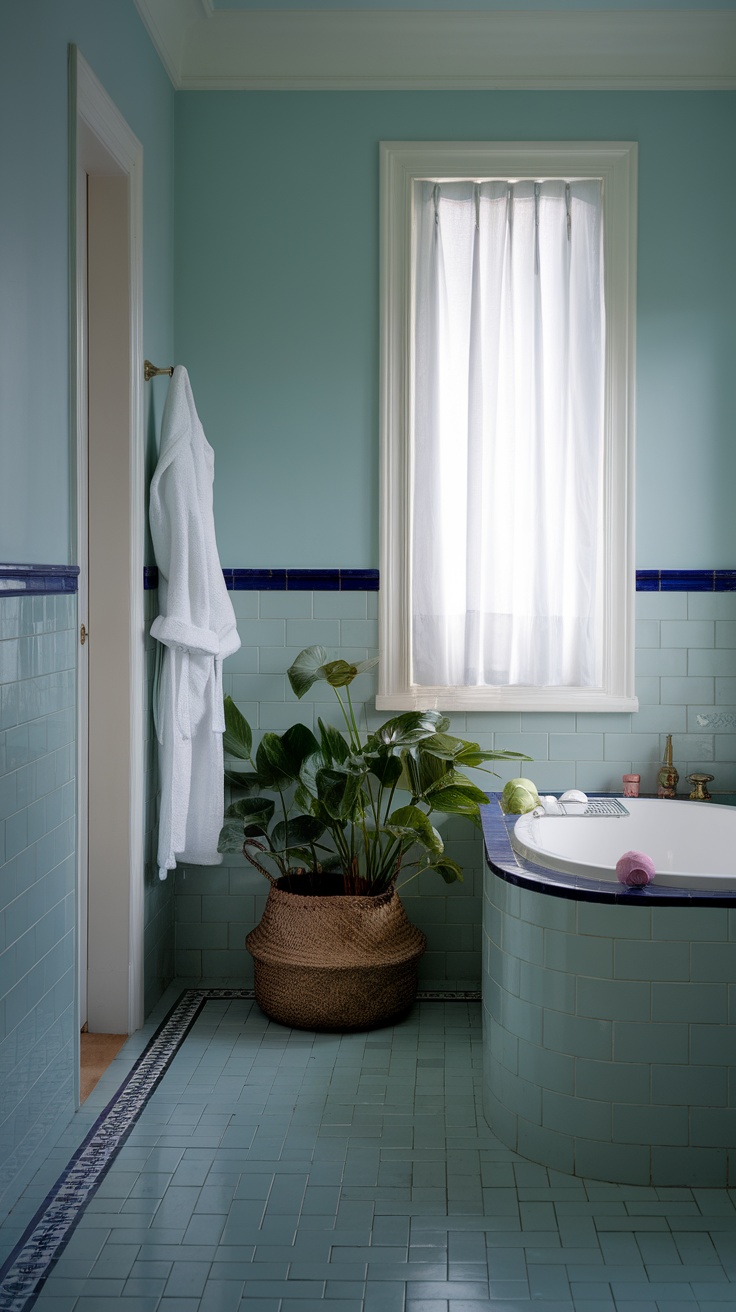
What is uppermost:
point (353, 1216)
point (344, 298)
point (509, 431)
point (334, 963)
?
point (344, 298)

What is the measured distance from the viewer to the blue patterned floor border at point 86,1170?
197cm

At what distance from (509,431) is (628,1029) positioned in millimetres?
1886

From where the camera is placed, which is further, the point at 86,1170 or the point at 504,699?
the point at 504,699

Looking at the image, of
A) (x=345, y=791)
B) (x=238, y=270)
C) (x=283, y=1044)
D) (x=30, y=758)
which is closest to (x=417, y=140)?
(x=238, y=270)

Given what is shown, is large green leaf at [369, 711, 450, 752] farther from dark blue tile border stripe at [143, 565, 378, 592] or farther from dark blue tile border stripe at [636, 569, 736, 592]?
dark blue tile border stripe at [636, 569, 736, 592]

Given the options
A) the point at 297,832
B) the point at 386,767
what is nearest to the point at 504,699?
the point at 386,767

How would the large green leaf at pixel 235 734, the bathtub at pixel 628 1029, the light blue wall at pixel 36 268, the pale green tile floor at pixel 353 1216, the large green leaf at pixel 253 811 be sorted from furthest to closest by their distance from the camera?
the large green leaf at pixel 235 734
the large green leaf at pixel 253 811
the bathtub at pixel 628 1029
the light blue wall at pixel 36 268
the pale green tile floor at pixel 353 1216

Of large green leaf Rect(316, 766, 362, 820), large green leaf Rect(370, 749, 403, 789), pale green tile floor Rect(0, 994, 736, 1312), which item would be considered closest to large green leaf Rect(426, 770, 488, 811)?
large green leaf Rect(370, 749, 403, 789)

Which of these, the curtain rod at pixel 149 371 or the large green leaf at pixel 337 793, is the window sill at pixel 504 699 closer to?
the large green leaf at pixel 337 793

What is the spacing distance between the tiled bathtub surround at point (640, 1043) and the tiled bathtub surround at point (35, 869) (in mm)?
1016

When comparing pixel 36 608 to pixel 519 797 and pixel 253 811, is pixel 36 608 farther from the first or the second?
pixel 519 797

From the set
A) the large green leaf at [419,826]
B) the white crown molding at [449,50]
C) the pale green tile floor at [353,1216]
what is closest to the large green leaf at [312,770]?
the large green leaf at [419,826]

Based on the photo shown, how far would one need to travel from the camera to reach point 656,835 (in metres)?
3.31

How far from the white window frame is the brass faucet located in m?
0.29
